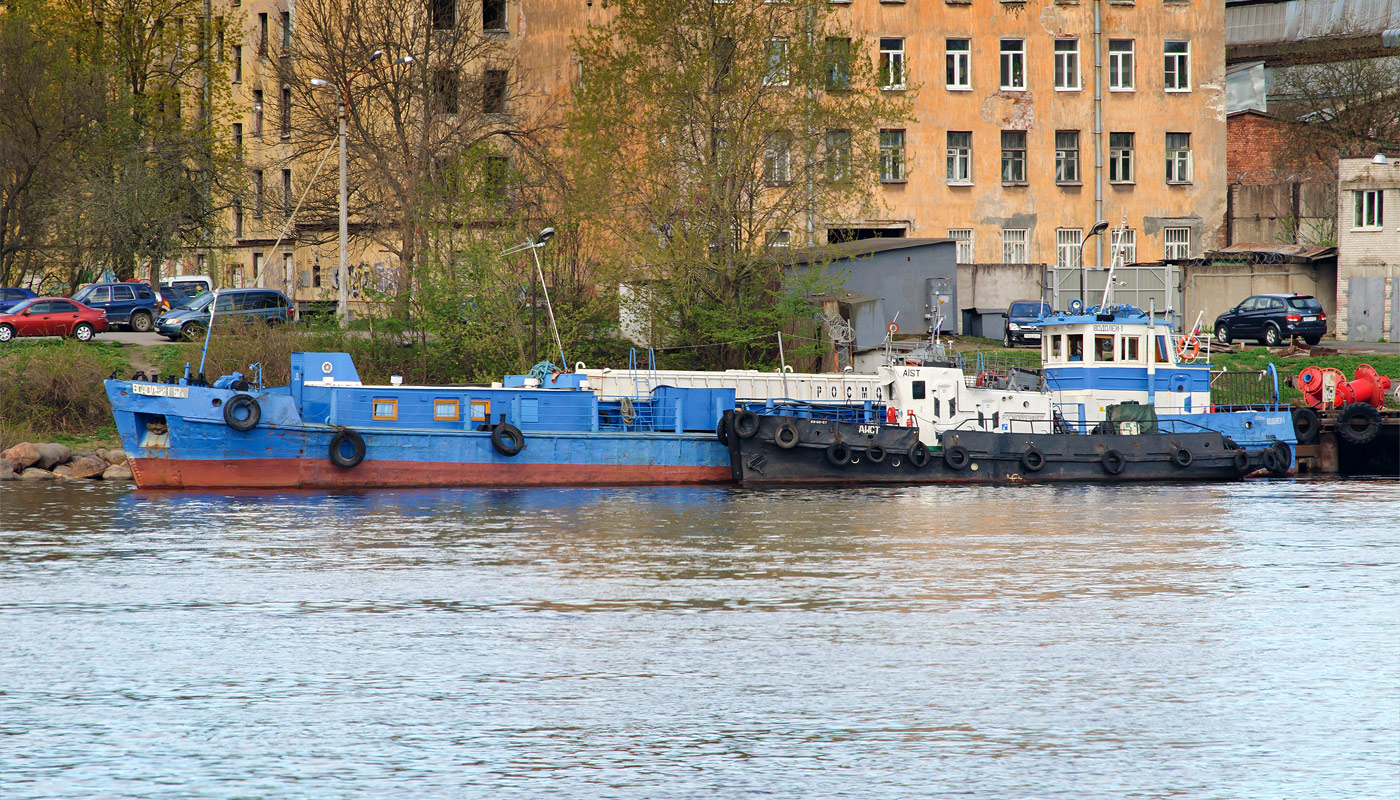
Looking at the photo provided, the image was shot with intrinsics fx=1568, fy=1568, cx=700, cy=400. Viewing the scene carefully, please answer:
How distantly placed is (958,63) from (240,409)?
35121 mm

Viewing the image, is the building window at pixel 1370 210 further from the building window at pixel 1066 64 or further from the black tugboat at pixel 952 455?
the black tugboat at pixel 952 455

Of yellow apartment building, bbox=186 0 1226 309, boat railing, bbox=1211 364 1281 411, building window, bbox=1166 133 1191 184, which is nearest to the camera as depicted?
boat railing, bbox=1211 364 1281 411

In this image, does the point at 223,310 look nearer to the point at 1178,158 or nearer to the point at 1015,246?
the point at 1015,246

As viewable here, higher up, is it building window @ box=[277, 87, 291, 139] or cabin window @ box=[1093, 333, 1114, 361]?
building window @ box=[277, 87, 291, 139]

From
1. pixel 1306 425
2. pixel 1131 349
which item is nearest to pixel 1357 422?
pixel 1306 425

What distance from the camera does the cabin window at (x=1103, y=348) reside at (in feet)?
125

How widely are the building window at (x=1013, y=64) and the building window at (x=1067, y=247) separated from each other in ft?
19.1

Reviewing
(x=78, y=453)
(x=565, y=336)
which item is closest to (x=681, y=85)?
(x=565, y=336)

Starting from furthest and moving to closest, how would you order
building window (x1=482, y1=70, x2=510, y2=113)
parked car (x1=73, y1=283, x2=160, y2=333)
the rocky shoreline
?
building window (x1=482, y1=70, x2=510, y2=113), parked car (x1=73, y1=283, x2=160, y2=333), the rocky shoreline

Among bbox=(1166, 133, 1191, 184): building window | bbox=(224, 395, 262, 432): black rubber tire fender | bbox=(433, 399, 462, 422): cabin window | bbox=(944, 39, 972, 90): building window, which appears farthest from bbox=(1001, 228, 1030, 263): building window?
bbox=(224, 395, 262, 432): black rubber tire fender

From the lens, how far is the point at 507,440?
35000 millimetres

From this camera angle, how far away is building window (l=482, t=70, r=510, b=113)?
183 ft

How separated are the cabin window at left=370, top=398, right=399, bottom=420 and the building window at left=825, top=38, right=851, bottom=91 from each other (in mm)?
16999

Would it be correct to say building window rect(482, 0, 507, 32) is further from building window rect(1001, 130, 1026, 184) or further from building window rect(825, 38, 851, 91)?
building window rect(1001, 130, 1026, 184)
